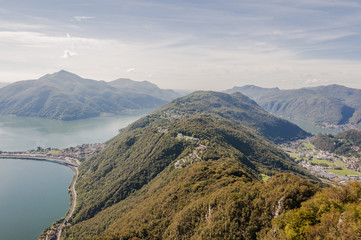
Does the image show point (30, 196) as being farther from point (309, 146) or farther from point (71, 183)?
point (309, 146)

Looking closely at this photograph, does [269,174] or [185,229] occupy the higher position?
[185,229]

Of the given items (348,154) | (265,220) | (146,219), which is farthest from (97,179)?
(348,154)

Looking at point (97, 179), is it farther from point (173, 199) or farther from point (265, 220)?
point (265, 220)

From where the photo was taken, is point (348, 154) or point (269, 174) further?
point (348, 154)

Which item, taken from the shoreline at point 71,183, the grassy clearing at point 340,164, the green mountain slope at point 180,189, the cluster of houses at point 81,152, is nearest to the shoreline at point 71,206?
the shoreline at point 71,183

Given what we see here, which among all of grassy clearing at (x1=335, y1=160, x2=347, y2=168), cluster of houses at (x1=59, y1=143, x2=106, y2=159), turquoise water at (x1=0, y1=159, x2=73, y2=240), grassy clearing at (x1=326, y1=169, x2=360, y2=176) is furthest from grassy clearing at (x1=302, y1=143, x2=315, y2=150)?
turquoise water at (x1=0, y1=159, x2=73, y2=240)

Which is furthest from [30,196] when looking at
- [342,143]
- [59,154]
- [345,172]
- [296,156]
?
[342,143]

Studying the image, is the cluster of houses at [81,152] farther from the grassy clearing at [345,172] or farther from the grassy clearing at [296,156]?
the grassy clearing at [345,172]
